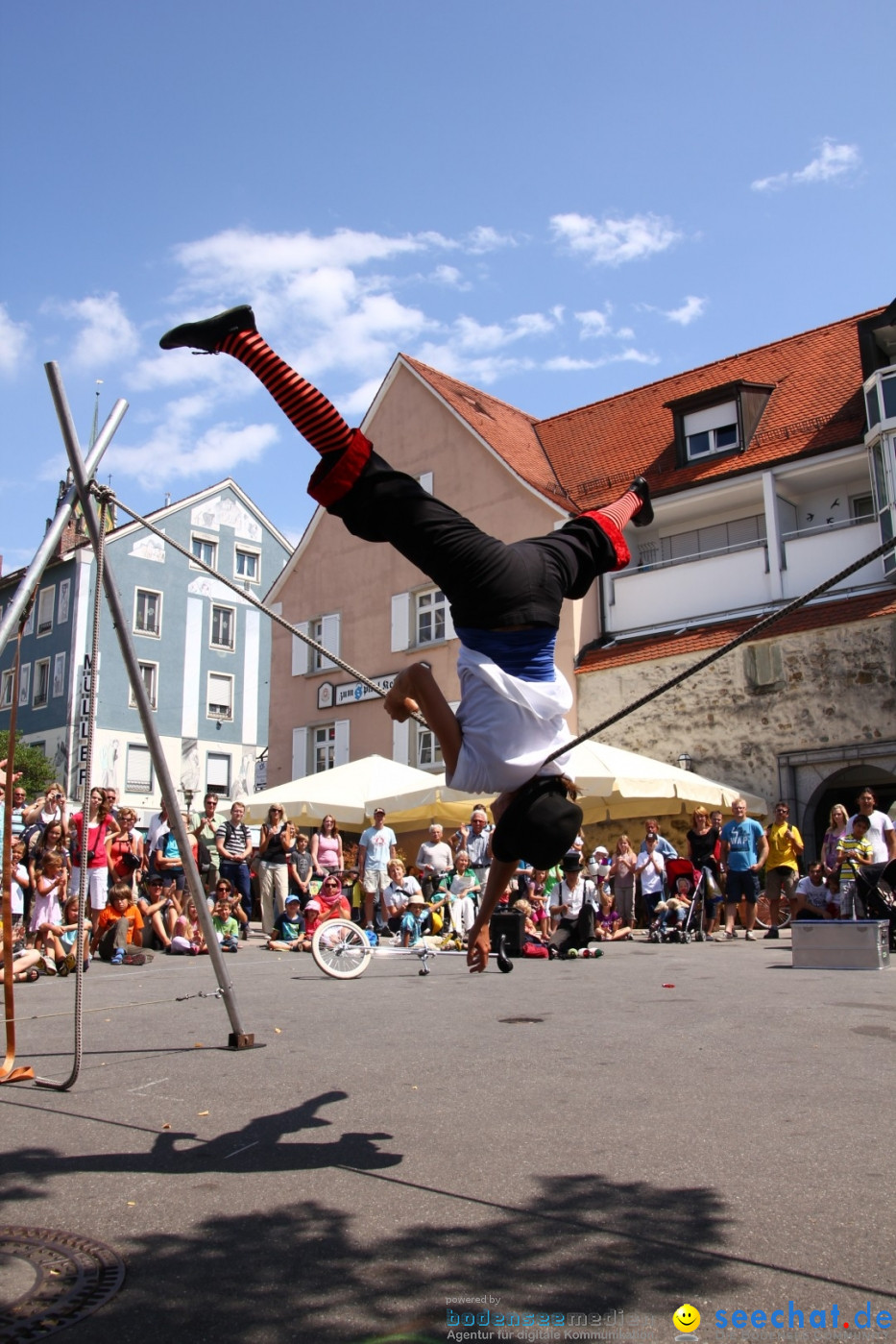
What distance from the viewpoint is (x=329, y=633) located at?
98.4ft

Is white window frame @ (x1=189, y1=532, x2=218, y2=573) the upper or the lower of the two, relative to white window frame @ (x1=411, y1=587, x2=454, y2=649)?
upper

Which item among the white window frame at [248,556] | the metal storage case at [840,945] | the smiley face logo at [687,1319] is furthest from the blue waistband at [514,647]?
the white window frame at [248,556]

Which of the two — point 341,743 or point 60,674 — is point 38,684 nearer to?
point 60,674

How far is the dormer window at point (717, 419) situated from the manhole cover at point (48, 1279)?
2330 cm

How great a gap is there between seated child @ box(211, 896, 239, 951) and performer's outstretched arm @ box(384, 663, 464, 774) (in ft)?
34.1

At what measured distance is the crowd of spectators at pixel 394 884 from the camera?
12584 millimetres

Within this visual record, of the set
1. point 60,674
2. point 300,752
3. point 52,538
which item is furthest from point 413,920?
point 60,674

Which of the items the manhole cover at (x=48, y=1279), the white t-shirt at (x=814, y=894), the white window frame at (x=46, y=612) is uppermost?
the white window frame at (x=46, y=612)

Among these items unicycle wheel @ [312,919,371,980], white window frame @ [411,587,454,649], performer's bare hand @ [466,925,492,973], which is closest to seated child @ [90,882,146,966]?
unicycle wheel @ [312,919,371,980]

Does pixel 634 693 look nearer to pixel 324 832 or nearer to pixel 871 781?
pixel 871 781

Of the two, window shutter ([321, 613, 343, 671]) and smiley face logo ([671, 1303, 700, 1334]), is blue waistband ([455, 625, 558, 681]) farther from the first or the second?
window shutter ([321, 613, 343, 671])

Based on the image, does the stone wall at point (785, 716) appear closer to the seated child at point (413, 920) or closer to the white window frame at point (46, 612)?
the seated child at point (413, 920)

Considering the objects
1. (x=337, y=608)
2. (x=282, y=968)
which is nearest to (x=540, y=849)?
(x=282, y=968)

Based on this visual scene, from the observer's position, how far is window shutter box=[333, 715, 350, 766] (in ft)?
95.1
